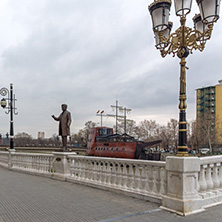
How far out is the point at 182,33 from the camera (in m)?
6.39

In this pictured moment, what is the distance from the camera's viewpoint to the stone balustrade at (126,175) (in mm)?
6641

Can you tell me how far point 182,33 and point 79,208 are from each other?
526 cm

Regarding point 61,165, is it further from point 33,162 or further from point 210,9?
point 210,9

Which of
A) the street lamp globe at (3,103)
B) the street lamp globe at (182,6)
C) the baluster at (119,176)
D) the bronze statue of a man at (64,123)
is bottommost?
the baluster at (119,176)

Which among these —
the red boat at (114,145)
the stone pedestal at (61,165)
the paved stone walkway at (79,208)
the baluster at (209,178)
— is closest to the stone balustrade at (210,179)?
the baluster at (209,178)

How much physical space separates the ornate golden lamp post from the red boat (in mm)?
23196

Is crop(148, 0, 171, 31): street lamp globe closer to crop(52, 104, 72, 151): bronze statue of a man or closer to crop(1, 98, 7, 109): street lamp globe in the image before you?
crop(52, 104, 72, 151): bronze statue of a man

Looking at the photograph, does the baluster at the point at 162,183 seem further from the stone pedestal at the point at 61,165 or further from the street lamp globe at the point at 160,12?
the stone pedestal at the point at 61,165

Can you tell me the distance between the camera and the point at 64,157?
10.8 metres

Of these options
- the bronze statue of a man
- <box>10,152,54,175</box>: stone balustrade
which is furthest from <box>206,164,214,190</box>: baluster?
<box>10,152,54,175</box>: stone balustrade

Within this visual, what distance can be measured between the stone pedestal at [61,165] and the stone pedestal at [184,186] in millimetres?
5762

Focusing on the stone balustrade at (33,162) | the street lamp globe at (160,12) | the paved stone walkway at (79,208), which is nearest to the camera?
the paved stone walkway at (79,208)

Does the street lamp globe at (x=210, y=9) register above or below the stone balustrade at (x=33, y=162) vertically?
above

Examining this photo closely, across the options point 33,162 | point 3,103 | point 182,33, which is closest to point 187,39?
point 182,33
